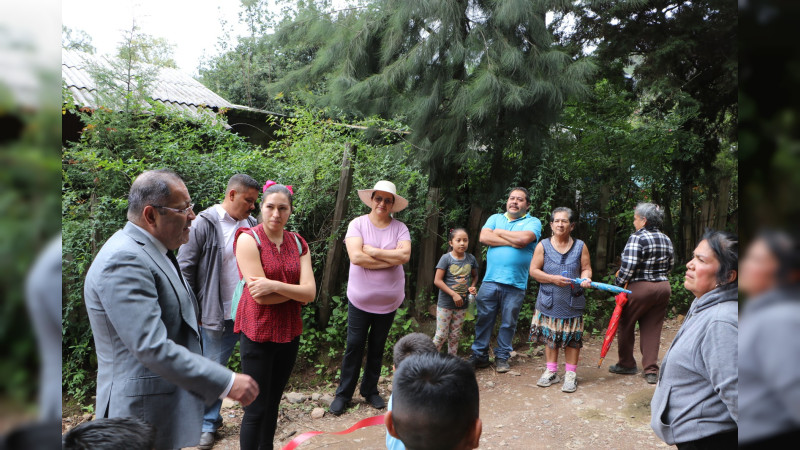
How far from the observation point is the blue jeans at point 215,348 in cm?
339

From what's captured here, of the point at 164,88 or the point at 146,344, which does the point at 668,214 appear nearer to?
the point at 146,344

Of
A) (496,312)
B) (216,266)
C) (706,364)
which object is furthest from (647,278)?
(216,266)

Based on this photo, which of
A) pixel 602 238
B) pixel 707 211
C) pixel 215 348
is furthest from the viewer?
pixel 602 238

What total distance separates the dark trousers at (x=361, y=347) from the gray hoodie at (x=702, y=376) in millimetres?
2237

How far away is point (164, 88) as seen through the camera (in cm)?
934

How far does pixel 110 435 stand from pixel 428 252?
436 cm

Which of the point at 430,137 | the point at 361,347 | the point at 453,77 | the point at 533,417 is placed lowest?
the point at 533,417

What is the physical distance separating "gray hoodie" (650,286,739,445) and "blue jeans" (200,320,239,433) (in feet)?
8.93

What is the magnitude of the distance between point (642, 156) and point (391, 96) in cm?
345

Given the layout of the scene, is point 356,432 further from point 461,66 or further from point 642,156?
point 642,156

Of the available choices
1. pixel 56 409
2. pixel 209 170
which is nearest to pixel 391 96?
pixel 209 170

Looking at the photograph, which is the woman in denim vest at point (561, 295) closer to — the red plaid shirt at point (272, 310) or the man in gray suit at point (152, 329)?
the red plaid shirt at point (272, 310)

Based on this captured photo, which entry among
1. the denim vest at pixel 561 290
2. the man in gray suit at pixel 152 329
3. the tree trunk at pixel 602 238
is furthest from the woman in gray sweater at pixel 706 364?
the tree trunk at pixel 602 238

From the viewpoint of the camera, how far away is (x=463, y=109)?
193 inches
